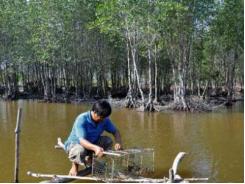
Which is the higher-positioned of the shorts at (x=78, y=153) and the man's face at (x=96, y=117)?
the man's face at (x=96, y=117)

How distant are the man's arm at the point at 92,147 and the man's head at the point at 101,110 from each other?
0.36 metres

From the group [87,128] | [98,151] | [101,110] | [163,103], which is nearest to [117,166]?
[98,151]

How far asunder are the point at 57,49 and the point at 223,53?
10.3 m

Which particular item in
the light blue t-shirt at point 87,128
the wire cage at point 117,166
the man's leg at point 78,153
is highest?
the light blue t-shirt at point 87,128

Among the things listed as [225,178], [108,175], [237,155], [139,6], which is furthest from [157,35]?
[108,175]

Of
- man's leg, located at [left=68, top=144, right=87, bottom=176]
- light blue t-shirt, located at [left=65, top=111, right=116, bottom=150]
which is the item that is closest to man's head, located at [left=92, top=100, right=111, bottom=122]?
light blue t-shirt, located at [left=65, top=111, right=116, bottom=150]

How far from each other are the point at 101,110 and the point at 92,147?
518mm

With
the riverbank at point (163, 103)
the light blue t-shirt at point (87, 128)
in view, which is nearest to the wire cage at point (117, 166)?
the light blue t-shirt at point (87, 128)

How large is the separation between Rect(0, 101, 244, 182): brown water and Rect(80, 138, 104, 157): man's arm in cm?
176

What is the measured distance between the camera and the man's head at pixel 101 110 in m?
6.87

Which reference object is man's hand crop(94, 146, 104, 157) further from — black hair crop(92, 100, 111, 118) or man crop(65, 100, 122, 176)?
black hair crop(92, 100, 111, 118)

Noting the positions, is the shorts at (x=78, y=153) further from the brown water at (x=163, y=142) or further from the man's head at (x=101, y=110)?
the brown water at (x=163, y=142)

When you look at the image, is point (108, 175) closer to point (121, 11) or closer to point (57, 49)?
point (121, 11)

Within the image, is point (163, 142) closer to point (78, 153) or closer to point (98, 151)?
point (78, 153)
